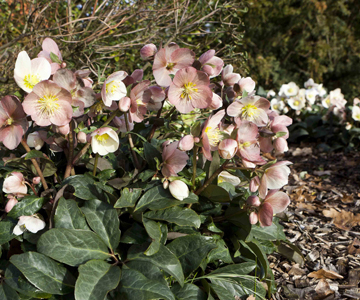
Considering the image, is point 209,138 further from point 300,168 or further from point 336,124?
point 336,124

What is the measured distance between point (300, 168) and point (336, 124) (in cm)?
92

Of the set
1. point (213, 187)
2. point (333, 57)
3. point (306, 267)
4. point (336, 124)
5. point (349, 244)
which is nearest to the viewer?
point (213, 187)

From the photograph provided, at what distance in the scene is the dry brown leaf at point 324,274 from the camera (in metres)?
1.40

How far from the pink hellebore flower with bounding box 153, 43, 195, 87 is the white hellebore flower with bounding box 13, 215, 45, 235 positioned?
0.57 metres

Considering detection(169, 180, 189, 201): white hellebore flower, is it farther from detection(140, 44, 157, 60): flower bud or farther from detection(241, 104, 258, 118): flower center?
detection(140, 44, 157, 60): flower bud

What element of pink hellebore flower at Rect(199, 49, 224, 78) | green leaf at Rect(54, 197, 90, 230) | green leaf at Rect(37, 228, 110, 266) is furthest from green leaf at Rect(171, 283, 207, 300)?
pink hellebore flower at Rect(199, 49, 224, 78)

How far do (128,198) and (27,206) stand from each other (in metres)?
0.32

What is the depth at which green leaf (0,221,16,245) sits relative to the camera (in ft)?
3.52

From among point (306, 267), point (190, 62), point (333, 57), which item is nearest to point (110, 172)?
point (190, 62)

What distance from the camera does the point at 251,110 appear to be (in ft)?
3.55

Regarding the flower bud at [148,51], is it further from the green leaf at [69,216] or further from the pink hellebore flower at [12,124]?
the green leaf at [69,216]

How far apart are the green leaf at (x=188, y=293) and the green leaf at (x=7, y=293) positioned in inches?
17.9

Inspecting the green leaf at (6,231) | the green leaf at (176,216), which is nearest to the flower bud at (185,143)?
the green leaf at (176,216)

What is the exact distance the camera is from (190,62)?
105 centimetres
